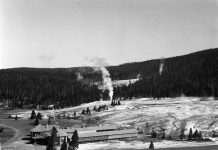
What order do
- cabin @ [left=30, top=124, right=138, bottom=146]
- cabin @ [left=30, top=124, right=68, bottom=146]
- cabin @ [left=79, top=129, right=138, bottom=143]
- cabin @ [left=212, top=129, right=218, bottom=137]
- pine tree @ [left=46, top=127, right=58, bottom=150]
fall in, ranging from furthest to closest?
cabin @ [left=212, top=129, right=218, bottom=137] < cabin @ [left=79, top=129, right=138, bottom=143] < cabin @ [left=30, top=124, right=138, bottom=146] < cabin @ [left=30, top=124, right=68, bottom=146] < pine tree @ [left=46, top=127, right=58, bottom=150]

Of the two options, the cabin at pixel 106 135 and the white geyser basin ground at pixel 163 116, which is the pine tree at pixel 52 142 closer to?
the white geyser basin ground at pixel 163 116

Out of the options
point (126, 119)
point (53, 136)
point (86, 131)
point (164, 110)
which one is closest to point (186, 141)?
point (86, 131)

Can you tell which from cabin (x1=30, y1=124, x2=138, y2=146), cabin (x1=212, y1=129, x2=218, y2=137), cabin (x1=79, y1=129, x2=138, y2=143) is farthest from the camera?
cabin (x1=212, y1=129, x2=218, y2=137)

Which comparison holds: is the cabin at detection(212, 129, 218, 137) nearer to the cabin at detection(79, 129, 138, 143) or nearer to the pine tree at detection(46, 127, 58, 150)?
the cabin at detection(79, 129, 138, 143)

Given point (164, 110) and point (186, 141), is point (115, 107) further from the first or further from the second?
point (186, 141)

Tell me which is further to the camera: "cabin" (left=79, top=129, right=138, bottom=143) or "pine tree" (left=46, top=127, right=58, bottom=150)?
"cabin" (left=79, top=129, right=138, bottom=143)

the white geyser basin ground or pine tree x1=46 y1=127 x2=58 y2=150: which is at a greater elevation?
the white geyser basin ground

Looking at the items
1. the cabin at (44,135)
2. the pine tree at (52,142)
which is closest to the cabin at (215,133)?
the cabin at (44,135)

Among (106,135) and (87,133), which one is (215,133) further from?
(87,133)

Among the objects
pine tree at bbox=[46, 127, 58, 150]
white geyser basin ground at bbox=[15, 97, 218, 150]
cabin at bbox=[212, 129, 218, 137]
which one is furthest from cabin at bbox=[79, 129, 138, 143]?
cabin at bbox=[212, 129, 218, 137]
